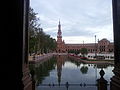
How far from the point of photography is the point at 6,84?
4793 mm

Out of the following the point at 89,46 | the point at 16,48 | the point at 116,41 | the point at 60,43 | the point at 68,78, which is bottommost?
the point at 68,78

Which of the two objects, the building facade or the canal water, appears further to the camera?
the building facade

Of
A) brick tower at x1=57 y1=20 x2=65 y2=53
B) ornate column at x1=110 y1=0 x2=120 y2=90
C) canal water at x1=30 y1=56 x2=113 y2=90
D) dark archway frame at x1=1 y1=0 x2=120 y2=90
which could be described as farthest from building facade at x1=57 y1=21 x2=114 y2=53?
dark archway frame at x1=1 y1=0 x2=120 y2=90

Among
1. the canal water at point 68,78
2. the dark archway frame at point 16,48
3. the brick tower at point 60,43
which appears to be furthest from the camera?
the brick tower at point 60,43

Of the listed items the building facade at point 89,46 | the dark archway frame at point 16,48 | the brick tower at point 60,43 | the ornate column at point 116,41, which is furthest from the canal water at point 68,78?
the brick tower at point 60,43

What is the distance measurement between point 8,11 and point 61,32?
13120cm

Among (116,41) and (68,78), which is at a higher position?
(116,41)

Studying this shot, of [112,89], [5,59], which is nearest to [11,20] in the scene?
[5,59]

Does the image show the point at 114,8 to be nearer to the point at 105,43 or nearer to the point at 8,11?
the point at 8,11

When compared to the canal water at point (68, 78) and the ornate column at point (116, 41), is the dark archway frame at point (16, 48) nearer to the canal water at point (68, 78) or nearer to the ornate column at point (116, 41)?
the ornate column at point (116, 41)

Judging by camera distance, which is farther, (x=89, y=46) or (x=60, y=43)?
(x=89, y=46)

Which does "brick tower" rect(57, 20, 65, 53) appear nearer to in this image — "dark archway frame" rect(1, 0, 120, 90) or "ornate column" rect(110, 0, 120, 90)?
"ornate column" rect(110, 0, 120, 90)

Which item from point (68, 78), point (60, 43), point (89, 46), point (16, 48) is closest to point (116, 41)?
point (16, 48)

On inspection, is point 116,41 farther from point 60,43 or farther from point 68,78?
point 60,43
